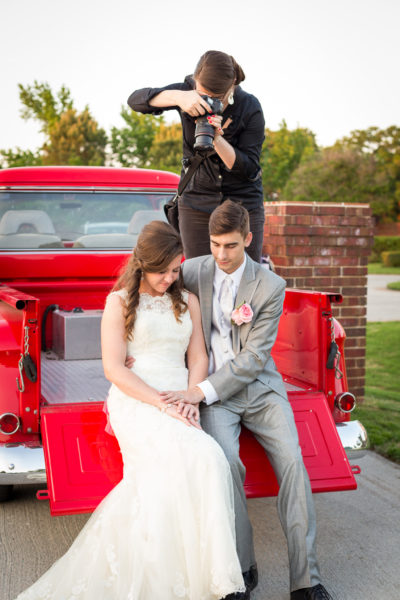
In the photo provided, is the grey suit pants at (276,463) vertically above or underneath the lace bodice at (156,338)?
underneath

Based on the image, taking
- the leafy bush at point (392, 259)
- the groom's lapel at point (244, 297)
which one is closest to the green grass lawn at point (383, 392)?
the groom's lapel at point (244, 297)

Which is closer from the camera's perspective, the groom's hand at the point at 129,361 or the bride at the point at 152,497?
the bride at the point at 152,497

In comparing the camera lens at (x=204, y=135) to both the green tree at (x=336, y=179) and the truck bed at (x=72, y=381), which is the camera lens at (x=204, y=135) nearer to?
the truck bed at (x=72, y=381)

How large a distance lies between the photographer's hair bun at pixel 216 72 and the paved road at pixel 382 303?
9.90 meters

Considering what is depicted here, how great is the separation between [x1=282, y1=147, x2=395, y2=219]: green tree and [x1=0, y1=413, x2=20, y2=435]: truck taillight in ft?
108

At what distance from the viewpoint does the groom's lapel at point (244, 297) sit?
3.63 m

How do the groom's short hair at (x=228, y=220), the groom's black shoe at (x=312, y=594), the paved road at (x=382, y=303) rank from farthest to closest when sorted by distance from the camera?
the paved road at (x=382, y=303)
the groom's short hair at (x=228, y=220)
the groom's black shoe at (x=312, y=594)

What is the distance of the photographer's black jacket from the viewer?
153 inches

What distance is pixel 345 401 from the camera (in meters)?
3.96

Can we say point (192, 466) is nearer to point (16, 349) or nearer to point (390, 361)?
point (16, 349)

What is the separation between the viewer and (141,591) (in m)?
2.87

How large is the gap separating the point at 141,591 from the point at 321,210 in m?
4.72

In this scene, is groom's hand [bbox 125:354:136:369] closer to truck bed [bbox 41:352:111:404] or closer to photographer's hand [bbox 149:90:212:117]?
truck bed [bbox 41:352:111:404]

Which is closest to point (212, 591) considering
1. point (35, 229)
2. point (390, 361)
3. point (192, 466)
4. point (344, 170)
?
point (192, 466)
